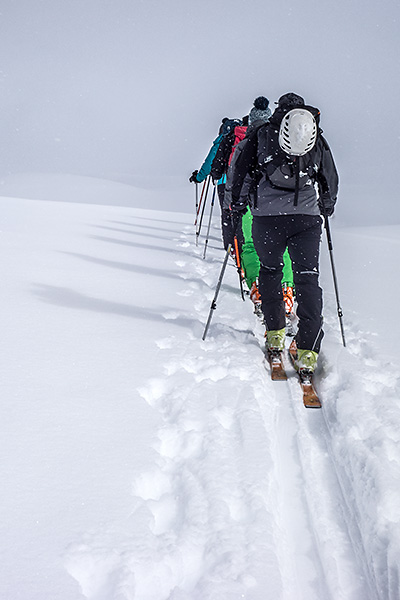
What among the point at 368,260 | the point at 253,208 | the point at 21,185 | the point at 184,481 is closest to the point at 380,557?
the point at 184,481

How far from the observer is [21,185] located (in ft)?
180

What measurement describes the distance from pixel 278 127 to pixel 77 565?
2827mm

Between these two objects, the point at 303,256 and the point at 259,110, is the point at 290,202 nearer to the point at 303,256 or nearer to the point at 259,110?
the point at 303,256

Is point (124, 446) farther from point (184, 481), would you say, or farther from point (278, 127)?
point (278, 127)

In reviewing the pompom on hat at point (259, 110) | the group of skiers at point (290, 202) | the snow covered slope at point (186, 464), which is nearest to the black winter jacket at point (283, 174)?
the group of skiers at point (290, 202)

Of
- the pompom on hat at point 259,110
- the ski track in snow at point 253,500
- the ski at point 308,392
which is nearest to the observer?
the ski track in snow at point 253,500

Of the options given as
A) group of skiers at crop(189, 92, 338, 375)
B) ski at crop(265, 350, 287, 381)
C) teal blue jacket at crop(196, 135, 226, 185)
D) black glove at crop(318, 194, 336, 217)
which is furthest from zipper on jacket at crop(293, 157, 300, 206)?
teal blue jacket at crop(196, 135, 226, 185)

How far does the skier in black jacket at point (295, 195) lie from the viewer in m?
3.15

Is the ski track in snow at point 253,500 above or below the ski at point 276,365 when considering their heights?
above

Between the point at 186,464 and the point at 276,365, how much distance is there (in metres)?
1.57

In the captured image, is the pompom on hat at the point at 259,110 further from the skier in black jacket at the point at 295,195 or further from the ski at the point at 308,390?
the ski at the point at 308,390

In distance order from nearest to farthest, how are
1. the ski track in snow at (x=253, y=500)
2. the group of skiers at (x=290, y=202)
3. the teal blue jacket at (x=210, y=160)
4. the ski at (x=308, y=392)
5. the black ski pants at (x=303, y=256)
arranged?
the ski track in snow at (x=253, y=500), the ski at (x=308, y=392), the group of skiers at (x=290, y=202), the black ski pants at (x=303, y=256), the teal blue jacket at (x=210, y=160)

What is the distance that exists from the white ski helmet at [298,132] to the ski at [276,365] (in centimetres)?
153

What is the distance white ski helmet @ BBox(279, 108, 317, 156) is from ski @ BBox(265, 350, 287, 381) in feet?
5.03
